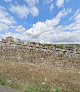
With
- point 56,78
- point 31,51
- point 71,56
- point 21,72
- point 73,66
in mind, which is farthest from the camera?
point 31,51

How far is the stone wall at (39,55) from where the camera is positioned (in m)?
27.3

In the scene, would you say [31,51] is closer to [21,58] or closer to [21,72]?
[21,58]

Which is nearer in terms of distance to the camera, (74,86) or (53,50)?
(74,86)

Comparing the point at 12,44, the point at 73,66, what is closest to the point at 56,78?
the point at 73,66

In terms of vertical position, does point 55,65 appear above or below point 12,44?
below

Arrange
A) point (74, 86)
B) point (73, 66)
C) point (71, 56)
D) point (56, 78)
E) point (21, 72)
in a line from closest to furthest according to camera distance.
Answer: point (74, 86) → point (56, 78) → point (21, 72) → point (73, 66) → point (71, 56)

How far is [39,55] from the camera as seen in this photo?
96.5 ft

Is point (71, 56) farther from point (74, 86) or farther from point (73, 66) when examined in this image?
point (74, 86)

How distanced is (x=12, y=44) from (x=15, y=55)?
107 inches

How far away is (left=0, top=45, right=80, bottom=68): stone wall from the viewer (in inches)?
1077

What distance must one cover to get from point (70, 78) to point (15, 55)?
11.1m

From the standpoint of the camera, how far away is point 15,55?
3006cm

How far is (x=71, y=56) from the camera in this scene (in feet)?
92.8

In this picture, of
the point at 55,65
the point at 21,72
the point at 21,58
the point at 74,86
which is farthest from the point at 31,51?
the point at 74,86
